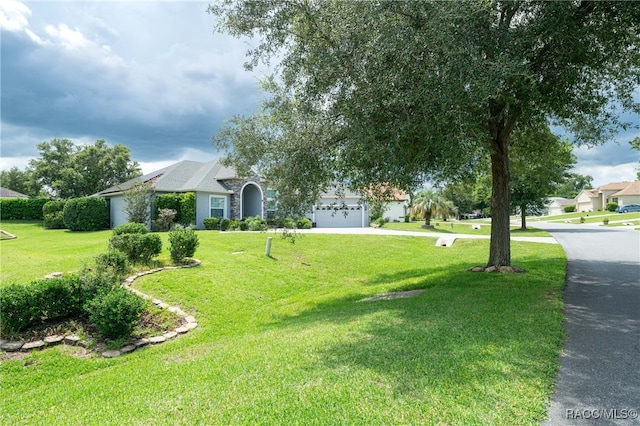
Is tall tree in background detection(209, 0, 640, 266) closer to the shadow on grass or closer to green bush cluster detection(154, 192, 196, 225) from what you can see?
the shadow on grass

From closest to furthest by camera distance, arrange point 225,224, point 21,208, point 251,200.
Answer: point 225,224 < point 251,200 < point 21,208

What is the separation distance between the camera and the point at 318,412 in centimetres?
317

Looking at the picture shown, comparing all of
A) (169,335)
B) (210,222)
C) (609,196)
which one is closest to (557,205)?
(609,196)

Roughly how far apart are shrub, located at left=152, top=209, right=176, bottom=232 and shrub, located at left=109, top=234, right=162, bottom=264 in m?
12.0

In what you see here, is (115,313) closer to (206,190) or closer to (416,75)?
(416,75)

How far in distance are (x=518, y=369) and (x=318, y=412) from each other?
88.9 inches

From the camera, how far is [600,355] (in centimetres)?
440

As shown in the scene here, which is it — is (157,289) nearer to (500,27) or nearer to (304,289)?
(304,289)

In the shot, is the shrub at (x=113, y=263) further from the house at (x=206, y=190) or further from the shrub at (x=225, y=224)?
the shrub at (x=225, y=224)

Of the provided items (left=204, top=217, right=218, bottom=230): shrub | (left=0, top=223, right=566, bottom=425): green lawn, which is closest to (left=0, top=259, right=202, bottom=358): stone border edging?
(left=0, top=223, right=566, bottom=425): green lawn

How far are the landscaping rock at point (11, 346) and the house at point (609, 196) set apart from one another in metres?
73.8

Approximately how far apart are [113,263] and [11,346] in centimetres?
360

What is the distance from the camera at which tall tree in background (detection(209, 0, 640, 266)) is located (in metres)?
6.27

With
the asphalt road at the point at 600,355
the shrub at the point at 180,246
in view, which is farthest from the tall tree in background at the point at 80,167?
the asphalt road at the point at 600,355
